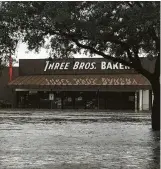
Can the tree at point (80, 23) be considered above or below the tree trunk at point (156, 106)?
above

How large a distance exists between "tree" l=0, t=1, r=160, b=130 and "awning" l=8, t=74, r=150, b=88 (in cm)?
3576

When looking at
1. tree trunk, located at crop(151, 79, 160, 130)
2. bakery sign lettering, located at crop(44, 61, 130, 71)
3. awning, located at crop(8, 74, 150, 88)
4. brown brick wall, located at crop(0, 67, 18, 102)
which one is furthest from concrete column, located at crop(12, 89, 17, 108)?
tree trunk, located at crop(151, 79, 160, 130)

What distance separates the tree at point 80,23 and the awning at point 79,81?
35.8 meters

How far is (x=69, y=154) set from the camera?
1250cm

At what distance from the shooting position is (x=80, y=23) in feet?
55.4

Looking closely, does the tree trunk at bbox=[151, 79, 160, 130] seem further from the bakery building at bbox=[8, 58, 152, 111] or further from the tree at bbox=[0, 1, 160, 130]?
the bakery building at bbox=[8, 58, 152, 111]

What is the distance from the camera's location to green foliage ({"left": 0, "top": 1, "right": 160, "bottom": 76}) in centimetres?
1612

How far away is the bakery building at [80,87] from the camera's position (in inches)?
2212

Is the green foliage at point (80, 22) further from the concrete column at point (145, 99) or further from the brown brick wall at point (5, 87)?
the brown brick wall at point (5, 87)

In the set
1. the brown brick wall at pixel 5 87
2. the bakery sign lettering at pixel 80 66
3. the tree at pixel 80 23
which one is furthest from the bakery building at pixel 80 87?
the tree at pixel 80 23

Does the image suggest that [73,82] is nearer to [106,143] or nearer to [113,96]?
[113,96]

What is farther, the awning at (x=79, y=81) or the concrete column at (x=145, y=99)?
the concrete column at (x=145, y=99)

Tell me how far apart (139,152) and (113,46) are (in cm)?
954

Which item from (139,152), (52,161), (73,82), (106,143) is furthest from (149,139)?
(73,82)
